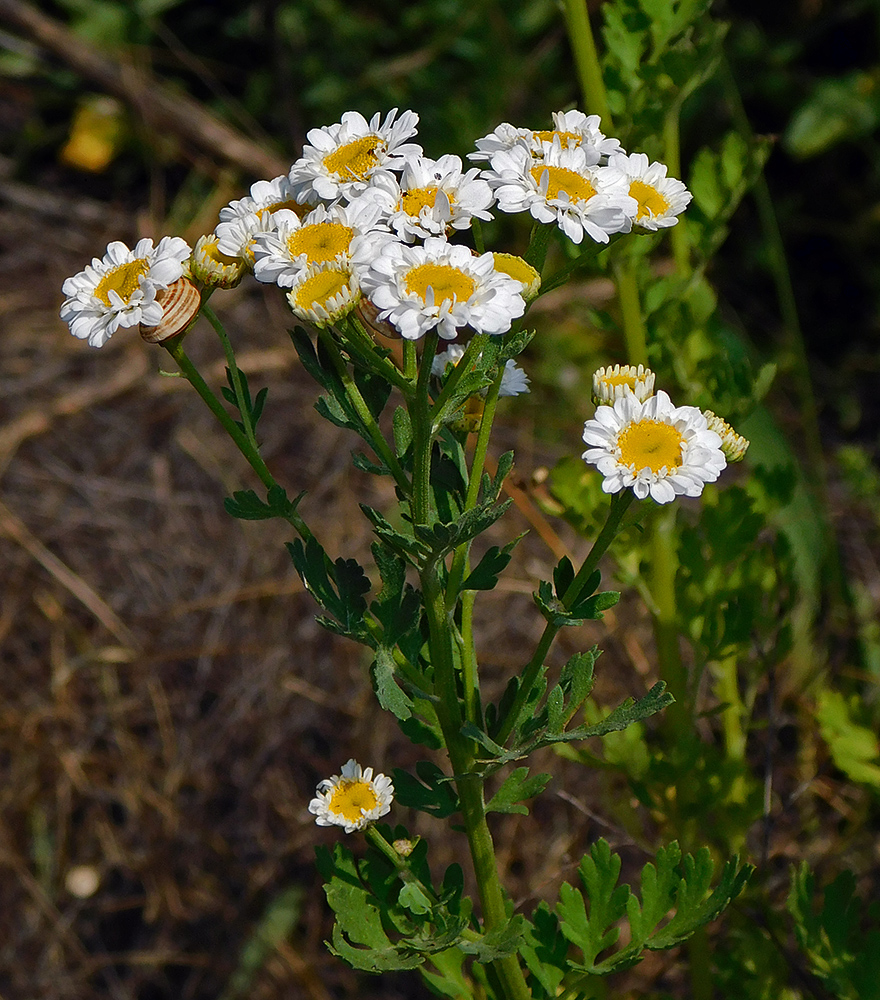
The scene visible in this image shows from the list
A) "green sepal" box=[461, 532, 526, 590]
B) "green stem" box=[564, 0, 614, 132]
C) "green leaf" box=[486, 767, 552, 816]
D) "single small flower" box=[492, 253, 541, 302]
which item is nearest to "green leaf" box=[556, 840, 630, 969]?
"green leaf" box=[486, 767, 552, 816]

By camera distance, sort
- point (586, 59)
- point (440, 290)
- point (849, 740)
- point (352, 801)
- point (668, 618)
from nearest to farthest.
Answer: point (440, 290)
point (352, 801)
point (586, 59)
point (668, 618)
point (849, 740)

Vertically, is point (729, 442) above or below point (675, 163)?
below

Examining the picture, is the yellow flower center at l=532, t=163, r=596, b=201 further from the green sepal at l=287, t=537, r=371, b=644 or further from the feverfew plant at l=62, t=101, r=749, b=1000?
the green sepal at l=287, t=537, r=371, b=644

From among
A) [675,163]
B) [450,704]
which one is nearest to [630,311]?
[675,163]

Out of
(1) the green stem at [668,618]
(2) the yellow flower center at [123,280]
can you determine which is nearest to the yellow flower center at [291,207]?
(2) the yellow flower center at [123,280]

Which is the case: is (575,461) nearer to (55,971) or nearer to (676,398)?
(676,398)

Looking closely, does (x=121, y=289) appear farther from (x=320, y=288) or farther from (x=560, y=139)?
(x=560, y=139)
